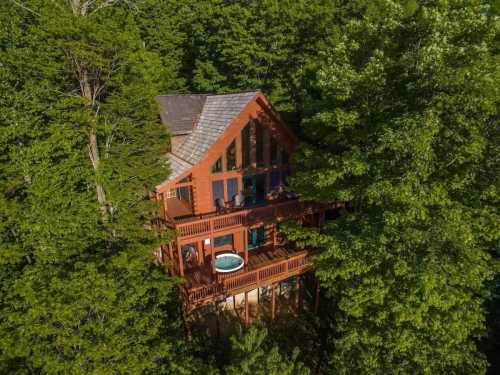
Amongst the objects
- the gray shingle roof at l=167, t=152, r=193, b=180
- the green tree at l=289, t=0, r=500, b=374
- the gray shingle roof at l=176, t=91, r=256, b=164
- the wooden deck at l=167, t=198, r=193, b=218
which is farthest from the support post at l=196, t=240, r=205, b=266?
the green tree at l=289, t=0, r=500, b=374

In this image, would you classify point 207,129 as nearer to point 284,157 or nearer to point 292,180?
point 284,157

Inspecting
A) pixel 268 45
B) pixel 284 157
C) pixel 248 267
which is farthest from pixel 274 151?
pixel 268 45

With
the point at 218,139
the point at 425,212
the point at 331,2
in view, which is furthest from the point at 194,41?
the point at 425,212

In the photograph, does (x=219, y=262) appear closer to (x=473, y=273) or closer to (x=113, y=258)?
(x=113, y=258)

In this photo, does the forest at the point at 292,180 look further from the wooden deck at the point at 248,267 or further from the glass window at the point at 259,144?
the glass window at the point at 259,144

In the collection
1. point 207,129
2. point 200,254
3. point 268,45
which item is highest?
point 268,45

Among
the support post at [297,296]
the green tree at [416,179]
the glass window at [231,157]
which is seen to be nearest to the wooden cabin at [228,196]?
the glass window at [231,157]

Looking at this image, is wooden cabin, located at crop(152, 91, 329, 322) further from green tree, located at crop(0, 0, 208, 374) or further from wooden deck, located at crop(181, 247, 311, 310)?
green tree, located at crop(0, 0, 208, 374)
